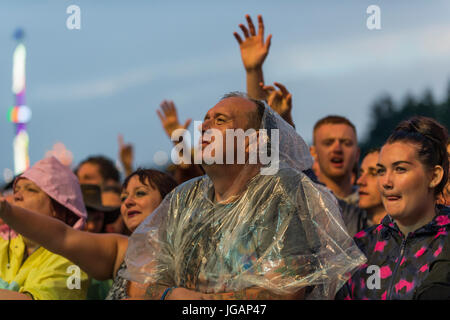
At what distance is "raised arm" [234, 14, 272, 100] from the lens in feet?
14.9

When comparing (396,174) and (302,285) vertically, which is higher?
(396,174)

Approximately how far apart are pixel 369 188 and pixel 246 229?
6.06 feet

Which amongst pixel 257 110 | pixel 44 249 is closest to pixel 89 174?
pixel 44 249

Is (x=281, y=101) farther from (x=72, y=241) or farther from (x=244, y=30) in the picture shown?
(x=72, y=241)

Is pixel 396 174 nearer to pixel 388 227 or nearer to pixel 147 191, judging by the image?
pixel 388 227

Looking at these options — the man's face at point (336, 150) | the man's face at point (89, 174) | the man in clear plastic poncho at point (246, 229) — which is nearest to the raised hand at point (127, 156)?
the man's face at point (89, 174)

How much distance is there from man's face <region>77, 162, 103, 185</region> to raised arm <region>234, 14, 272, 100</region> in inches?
85.7

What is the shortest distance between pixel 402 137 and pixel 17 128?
105 feet

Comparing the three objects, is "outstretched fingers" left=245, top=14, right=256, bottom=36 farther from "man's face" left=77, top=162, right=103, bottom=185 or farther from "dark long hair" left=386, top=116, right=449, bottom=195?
"man's face" left=77, top=162, right=103, bottom=185

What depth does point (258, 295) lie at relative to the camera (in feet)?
9.55

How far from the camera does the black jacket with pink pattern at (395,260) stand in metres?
3.04

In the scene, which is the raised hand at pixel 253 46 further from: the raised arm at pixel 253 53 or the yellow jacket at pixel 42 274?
the yellow jacket at pixel 42 274

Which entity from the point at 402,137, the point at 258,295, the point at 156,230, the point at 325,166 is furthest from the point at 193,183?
the point at 325,166
